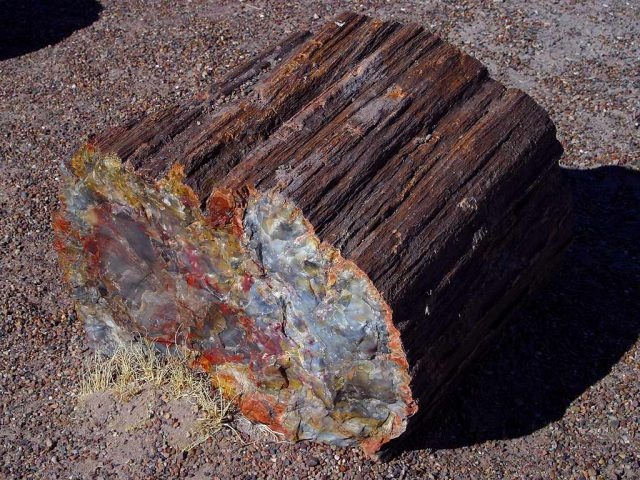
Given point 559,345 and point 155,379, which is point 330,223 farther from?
point 559,345

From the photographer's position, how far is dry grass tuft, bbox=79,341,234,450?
13.9 feet

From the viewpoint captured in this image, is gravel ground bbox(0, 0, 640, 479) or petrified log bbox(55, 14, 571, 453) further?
gravel ground bbox(0, 0, 640, 479)

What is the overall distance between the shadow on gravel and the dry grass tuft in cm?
361

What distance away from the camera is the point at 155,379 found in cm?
443

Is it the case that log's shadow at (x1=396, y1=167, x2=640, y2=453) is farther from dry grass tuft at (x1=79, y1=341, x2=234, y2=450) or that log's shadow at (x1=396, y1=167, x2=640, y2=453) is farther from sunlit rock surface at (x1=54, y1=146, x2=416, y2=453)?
dry grass tuft at (x1=79, y1=341, x2=234, y2=450)

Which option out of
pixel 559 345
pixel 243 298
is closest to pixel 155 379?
pixel 243 298

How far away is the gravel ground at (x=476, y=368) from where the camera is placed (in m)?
4.10

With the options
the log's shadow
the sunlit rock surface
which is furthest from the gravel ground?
the sunlit rock surface

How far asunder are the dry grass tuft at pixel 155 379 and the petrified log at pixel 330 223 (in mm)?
96

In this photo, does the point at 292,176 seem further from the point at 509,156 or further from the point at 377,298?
the point at 509,156

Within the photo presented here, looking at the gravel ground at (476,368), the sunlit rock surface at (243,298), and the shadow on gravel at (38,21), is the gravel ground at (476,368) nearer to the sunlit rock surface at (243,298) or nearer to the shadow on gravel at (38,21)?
the shadow on gravel at (38,21)

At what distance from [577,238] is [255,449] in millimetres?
2313

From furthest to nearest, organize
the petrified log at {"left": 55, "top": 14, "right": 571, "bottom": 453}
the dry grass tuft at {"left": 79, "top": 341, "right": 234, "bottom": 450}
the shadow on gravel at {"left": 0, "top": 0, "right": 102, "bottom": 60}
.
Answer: the shadow on gravel at {"left": 0, "top": 0, "right": 102, "bottom": 60} → the dry grass tuft at {"left": 79, "top": 341, "right": 234, "bottom": 450} → the petrified log at {"left": 55, "top": 14, "right": 571, "bottom": 453}

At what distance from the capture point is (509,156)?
13.2ft
